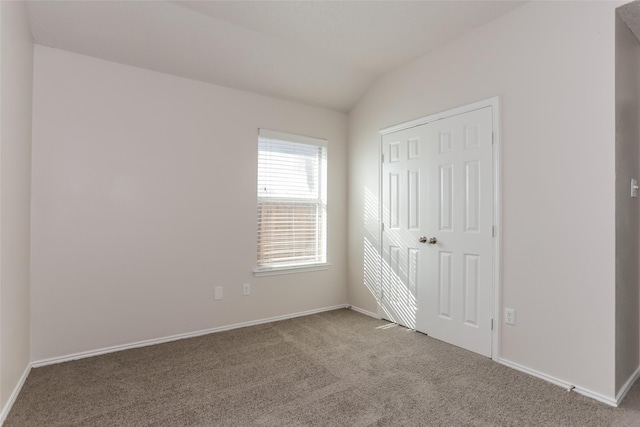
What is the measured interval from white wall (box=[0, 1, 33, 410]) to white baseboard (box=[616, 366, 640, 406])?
358 cm

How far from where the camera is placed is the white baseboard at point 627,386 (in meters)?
2.10

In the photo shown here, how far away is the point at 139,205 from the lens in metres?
2.99

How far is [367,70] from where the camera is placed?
365 cm

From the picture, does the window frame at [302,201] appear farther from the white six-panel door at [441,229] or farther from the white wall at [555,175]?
the white wall at [555,175]

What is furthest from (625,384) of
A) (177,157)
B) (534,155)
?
(177,157)

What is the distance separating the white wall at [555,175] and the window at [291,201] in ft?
5.77

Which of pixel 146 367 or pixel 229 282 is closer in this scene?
pixel 146 367

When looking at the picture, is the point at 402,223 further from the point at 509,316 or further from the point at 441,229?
the point at 509,316

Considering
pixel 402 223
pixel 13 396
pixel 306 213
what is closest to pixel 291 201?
pixel 306 213

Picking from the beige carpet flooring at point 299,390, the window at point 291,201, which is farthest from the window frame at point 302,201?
the beige carpet flooring at point 299,390

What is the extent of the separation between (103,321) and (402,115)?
3.31m

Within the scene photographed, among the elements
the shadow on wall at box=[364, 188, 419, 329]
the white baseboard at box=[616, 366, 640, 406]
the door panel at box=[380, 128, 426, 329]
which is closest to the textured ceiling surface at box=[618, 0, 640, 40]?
the door panel at box=[380, 128, 426, 329]

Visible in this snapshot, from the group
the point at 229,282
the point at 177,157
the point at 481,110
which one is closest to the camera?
the point at 481,110

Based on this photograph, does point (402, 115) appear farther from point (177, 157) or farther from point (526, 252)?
point (177, 157)
